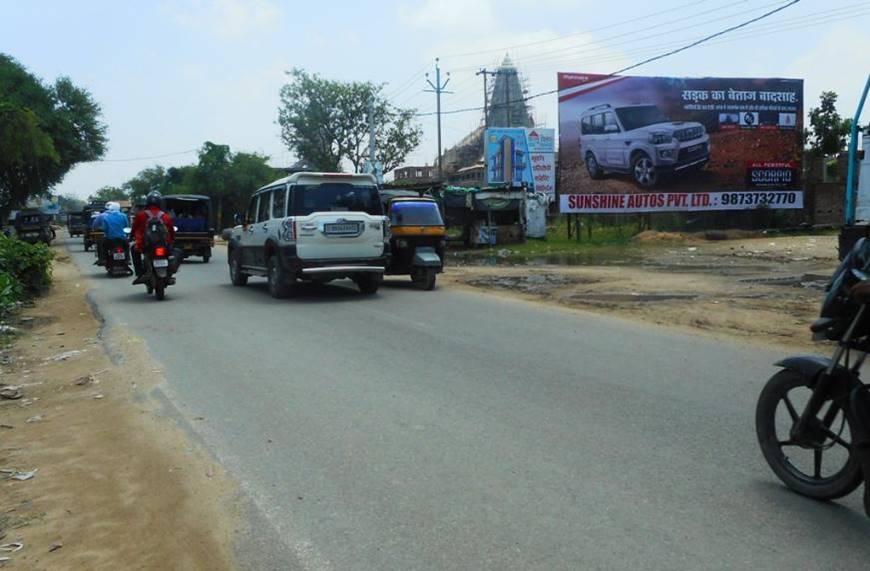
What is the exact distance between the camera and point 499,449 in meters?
5.10

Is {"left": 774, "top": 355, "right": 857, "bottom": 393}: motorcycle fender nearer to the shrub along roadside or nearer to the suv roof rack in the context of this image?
the shrub along roadside

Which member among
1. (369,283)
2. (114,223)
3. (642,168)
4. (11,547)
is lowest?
(11,547)

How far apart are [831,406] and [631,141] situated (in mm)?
30314

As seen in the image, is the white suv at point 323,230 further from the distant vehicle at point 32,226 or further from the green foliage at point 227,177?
the green foliage at point 227,177

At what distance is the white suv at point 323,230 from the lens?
43.6 feet

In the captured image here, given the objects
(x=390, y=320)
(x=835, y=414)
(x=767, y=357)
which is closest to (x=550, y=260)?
(x=390, y=320)

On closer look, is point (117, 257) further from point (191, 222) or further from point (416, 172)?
point (416, 172)

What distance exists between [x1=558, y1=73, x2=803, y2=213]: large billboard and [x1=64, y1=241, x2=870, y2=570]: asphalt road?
77.8ft

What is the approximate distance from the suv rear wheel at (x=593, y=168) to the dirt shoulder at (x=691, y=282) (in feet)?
17.6

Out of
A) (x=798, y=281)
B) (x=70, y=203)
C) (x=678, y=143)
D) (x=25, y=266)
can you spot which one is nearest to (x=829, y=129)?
(x=678, y=143)

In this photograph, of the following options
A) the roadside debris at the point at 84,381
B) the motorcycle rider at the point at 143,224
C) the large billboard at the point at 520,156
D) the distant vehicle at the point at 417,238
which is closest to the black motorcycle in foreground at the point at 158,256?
the motorcycle rider at the point at 143,224

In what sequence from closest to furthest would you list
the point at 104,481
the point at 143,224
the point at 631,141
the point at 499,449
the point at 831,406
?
the point at 831,406
the point at 104,481
the point at 499,449
the point at 143,224
the point at 631,141

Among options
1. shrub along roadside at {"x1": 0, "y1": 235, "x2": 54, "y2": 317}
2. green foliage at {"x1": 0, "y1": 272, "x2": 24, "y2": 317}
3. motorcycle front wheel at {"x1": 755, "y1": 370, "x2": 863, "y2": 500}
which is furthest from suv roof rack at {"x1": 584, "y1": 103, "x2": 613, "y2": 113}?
motorcycle front wheel at {"x1": 755, "y1": 370, "x2": 863, "y2": 500}

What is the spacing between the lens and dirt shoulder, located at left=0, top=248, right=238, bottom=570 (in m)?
3.74
